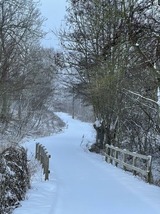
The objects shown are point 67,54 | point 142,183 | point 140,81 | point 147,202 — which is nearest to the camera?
point 147,202

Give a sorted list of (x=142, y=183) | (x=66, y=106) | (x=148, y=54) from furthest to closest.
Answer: (x=66, y=106) → (x=148, y=54) → (x=142, y=183)

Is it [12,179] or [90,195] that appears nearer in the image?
[12,179]

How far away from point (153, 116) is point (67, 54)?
9.92m

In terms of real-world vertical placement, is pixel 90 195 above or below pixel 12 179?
below

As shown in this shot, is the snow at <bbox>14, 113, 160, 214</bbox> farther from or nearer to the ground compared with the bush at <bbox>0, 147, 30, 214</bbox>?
nearer to the ground

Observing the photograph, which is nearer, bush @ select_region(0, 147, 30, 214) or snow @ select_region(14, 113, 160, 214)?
bush @ select_region(0, 147, 30, 214)

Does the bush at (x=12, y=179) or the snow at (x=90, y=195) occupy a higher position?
the bush at (x=12, y=179)

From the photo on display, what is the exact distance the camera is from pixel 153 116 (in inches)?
974

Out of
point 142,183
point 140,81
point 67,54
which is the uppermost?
point 67,54

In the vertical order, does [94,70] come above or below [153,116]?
above

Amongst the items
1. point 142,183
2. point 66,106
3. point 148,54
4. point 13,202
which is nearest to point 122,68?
point 148,54

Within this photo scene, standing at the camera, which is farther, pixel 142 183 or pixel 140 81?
pixel 140 81

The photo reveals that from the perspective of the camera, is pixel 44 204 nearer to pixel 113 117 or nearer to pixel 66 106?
pixel 113 117

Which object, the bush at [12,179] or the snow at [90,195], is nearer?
the bush at [12,179]
